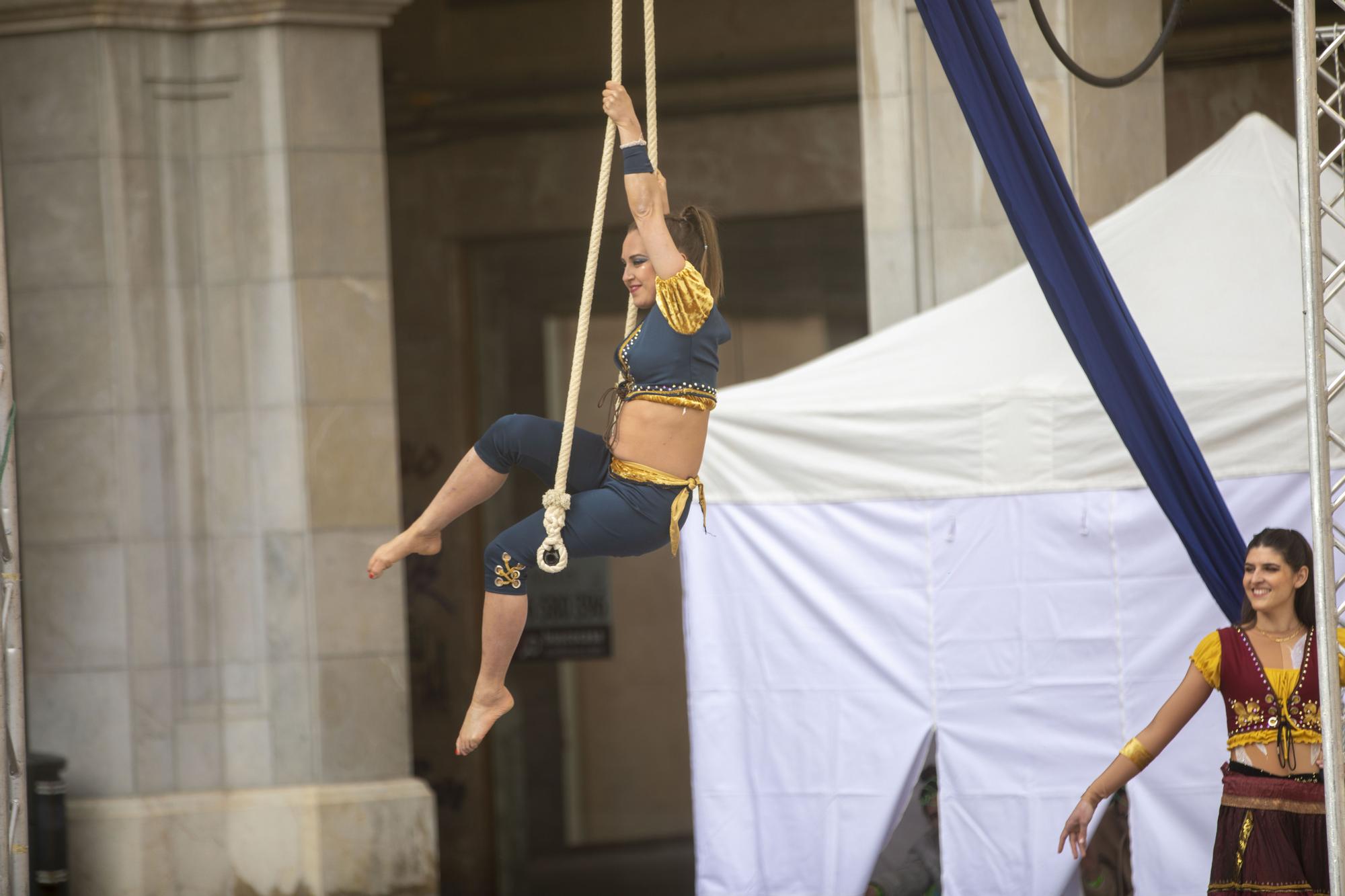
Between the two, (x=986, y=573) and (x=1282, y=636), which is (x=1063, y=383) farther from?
(x=1282, y=636)

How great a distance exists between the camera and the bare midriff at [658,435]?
3963 mm

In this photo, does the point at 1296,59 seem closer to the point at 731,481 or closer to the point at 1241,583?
the point at 1241,583

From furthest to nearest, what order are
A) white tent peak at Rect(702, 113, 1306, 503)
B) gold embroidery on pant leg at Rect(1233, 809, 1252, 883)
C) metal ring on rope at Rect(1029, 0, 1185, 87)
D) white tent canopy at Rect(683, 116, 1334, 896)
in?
1. white tent canopy at Rect(683, 116, 1334, 896)
2. white tent peak at Rect(702, 113, 1306, 503)
3. metal ring on rope at Rect(1029, 0, 1185, 87)
4. gold embroidery on pant leg at Rect(1233, 809, 1252, 883)

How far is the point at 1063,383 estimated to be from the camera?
20.7ft

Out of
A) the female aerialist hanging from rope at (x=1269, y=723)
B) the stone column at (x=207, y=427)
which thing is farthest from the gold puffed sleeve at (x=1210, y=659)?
the stone column at (x=207, y=427)

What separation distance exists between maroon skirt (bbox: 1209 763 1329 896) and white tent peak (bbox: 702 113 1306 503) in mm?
1660

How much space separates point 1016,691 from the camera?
641 centimetres

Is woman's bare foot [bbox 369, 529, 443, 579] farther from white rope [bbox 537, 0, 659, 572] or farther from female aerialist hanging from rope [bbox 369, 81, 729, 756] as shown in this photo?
white rope [bbox 537, 0, 659, 572]

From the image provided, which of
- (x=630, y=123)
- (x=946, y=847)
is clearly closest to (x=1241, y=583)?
(x=946, y=847)

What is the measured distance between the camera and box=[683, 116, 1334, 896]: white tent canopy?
6.23 metres

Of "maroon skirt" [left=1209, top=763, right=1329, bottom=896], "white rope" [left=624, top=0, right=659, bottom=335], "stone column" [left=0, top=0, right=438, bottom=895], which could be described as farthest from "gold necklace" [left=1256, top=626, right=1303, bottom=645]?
"stone column" [left=0, top=0, right=438, bottom=895]

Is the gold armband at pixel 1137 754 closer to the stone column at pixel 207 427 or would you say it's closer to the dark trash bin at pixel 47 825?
the stone column at pixel 207 427

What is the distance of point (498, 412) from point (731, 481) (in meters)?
5.29

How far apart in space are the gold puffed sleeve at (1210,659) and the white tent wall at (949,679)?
139 centimetres
